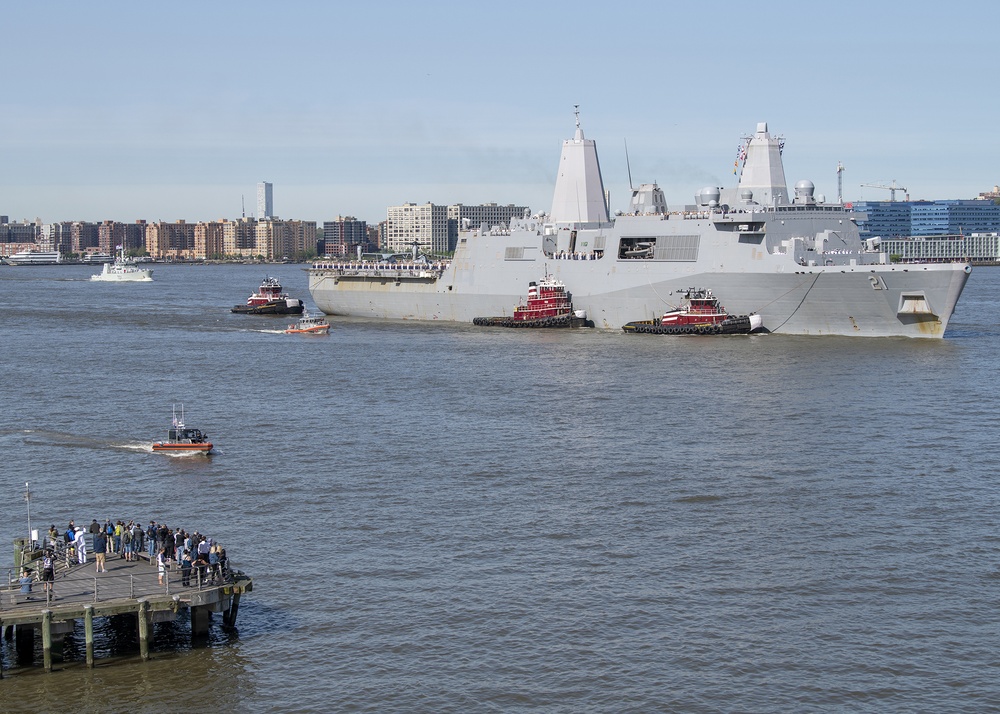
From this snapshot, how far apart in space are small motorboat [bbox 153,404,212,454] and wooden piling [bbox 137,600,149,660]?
1506 centimetres

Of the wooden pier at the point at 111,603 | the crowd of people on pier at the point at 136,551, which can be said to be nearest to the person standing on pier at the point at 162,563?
the crowd of people on pier at the point at 136,551

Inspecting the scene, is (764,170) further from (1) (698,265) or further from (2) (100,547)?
(2) (100,547)

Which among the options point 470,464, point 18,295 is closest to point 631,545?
point 470,464

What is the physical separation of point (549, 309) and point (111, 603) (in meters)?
50.6

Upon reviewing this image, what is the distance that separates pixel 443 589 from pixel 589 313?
46.7 metres

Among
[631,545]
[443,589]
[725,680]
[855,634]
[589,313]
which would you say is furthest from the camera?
[589,313]

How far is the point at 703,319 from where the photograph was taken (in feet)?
203

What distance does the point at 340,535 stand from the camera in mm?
27031

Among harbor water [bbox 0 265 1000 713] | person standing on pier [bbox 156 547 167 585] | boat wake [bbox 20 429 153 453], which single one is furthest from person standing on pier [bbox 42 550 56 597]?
boat wake [bbox 20 429 153 453]

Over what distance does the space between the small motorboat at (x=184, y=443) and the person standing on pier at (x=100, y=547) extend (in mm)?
11529

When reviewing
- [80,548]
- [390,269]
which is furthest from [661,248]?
[80,548]

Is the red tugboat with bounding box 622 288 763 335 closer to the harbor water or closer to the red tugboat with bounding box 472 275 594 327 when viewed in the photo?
the red tugboat with bounding box 472 275 594 327

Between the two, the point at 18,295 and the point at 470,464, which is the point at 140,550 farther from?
the point at 18,295

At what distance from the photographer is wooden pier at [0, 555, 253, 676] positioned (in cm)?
2022
